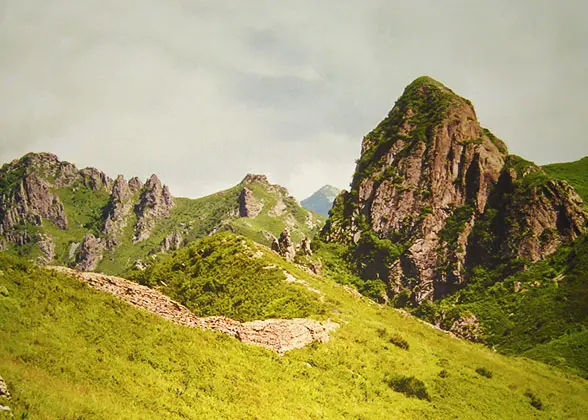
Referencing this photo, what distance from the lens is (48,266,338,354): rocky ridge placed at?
25484mm

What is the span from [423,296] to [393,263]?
13.0 meters

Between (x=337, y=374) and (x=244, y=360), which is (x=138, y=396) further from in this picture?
(x=337, y=374)

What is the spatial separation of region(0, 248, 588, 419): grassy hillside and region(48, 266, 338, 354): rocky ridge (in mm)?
1221

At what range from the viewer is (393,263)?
125812mm

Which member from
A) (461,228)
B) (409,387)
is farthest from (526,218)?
(409,387)

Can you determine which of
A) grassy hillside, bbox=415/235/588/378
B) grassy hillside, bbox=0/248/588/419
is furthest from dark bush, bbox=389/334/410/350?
grassy hillside, bbox=415/235/588/378

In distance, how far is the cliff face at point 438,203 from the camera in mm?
110562

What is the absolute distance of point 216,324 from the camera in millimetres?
26578

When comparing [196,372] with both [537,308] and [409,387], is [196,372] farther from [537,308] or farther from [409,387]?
[537,308]

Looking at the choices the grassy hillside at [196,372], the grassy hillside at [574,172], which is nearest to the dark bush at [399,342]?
the grassy hillside at [196,372]

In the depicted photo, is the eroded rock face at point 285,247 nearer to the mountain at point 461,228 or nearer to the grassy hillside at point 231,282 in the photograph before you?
the grassy hillside at point 231,282

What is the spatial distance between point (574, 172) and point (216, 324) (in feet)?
541

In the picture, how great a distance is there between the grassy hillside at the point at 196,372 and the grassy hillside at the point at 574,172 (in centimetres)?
12601

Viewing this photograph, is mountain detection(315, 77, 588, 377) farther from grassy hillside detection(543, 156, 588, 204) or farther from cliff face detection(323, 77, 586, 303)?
grassy hillside detection(543, 156, 588, 204)
